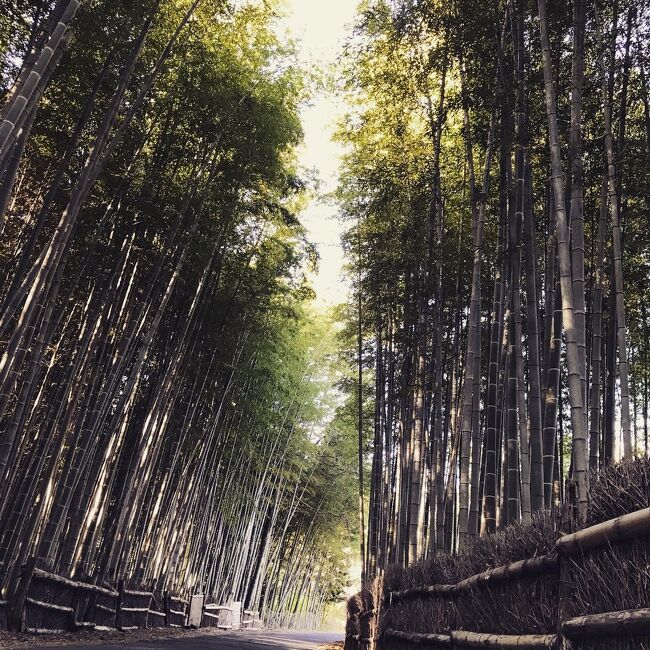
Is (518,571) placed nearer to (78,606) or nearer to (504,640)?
(504,640)

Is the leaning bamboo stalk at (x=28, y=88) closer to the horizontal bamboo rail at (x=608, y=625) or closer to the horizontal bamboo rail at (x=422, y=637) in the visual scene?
the horizontal bamboo rail at (x=608, y=625)

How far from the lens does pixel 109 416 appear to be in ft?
26.1

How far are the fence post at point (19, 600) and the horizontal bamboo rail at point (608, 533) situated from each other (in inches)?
166

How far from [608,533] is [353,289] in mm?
8432

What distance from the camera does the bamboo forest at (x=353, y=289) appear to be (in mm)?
3268

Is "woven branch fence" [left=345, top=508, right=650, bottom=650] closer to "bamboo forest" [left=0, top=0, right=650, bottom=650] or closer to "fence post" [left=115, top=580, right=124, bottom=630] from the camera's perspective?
"bamboo forest" [left=0, top=0, right=650, bottom=650]

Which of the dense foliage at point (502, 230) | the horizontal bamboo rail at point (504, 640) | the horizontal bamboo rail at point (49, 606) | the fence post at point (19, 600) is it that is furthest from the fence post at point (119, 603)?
the horizontal bamboo rail at point (504, 640)

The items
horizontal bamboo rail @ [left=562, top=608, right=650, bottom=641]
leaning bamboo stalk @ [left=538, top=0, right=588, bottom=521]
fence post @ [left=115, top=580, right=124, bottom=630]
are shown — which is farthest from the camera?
fence post @ [left=115, top=580, right=124, bottom=630]

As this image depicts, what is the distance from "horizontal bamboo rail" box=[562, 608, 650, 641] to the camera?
1.42 metres

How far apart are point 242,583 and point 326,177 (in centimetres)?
1038

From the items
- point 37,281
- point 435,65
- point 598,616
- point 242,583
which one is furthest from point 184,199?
point 242,583

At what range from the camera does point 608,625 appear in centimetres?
154

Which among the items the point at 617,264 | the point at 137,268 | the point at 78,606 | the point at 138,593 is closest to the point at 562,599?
the point at 617,264

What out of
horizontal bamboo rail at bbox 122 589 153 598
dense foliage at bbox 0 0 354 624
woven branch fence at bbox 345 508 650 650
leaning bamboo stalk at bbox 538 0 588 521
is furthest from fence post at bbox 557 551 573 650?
horizontal bamboo rail at bbox 122 589 153 598
